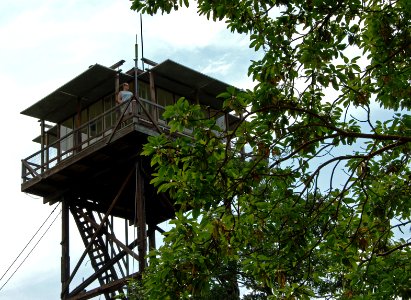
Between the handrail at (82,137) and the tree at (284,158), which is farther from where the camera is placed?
the handrail at (82,137)

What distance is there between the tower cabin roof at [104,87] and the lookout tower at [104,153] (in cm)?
3

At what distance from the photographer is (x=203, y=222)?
1184 cm

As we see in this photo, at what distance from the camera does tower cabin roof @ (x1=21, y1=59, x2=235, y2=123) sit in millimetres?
27234

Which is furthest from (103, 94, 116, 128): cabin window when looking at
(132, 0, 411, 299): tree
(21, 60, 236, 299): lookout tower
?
(132, 0, 411, 299): tree

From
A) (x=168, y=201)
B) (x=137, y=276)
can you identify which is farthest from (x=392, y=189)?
(x=168, y=201)

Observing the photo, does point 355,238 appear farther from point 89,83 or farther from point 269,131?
point 89,83

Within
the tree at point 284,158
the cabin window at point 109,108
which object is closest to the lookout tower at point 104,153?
the cabin window at point 109,108

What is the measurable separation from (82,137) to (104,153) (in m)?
1.74

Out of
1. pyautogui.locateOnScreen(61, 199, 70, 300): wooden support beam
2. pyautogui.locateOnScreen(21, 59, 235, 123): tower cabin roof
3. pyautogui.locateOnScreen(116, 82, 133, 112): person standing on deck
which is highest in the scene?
pyautogui.locateOnScreen(21, 59, 235, 123): tower cabin roof

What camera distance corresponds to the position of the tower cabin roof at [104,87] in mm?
27234

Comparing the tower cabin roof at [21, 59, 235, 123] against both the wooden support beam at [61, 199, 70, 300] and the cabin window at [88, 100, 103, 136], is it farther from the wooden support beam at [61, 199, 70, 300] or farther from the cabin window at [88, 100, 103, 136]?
the wooden support beam at [61, 199, 70, 300]

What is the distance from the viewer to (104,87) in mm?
27984

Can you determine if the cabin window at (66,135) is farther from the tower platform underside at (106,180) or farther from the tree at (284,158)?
the tree at (284,158)

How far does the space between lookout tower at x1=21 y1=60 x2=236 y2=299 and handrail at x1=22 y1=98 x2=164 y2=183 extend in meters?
0.03
